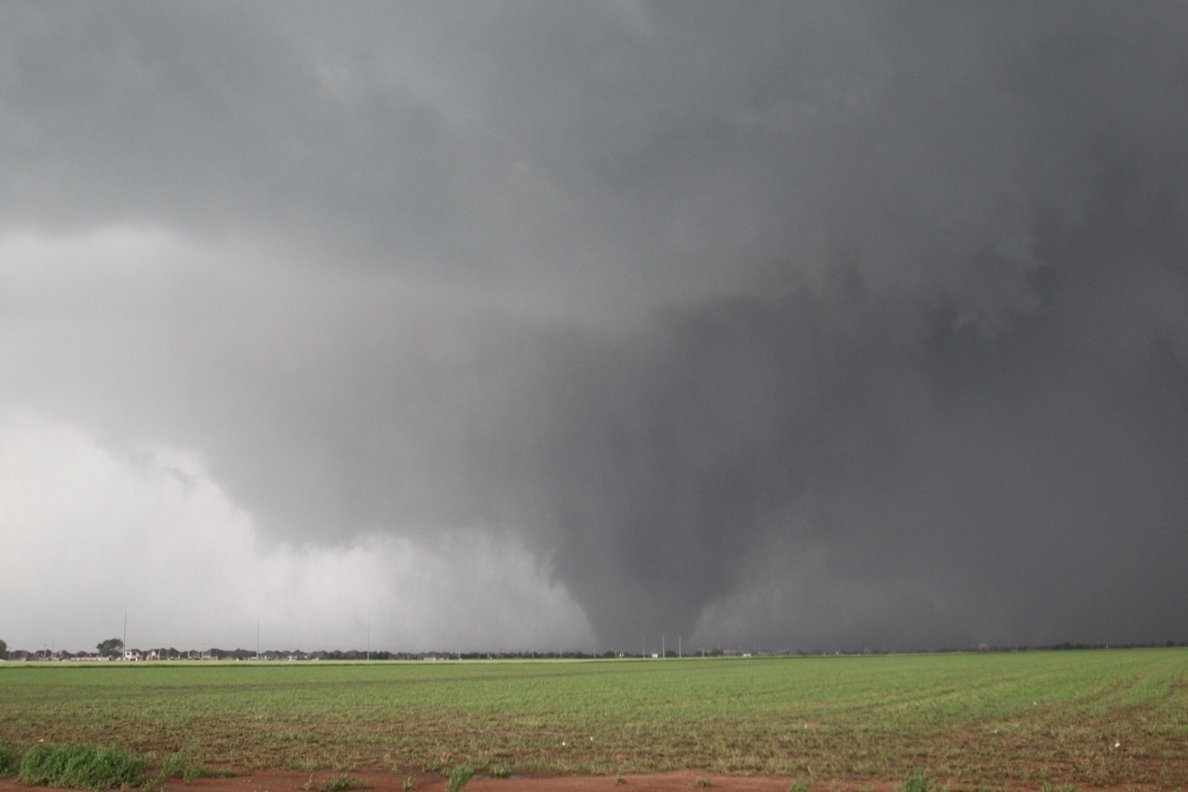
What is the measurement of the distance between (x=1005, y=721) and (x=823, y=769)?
20846 millimetres

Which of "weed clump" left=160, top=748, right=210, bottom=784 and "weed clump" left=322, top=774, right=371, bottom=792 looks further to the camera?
"weed clump" left=160, top=748, right=210, bottom=784

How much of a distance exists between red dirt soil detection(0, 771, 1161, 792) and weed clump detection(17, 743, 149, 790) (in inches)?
21.7

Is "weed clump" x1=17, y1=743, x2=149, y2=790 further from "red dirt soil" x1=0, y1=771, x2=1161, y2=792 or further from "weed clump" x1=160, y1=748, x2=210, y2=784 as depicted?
"weed clump" x1=160, y1=748, x2=210, y2=784

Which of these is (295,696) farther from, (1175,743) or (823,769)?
(1175,743)

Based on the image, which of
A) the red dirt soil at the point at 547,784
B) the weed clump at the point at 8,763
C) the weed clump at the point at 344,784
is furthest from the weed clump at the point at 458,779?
the weed clump at the point at 8,763

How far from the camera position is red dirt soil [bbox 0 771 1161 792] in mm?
23406

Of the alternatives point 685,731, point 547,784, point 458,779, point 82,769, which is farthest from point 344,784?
point 685,731

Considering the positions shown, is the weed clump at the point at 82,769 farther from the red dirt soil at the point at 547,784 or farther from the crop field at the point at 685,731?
the crop field at the point at 685,731

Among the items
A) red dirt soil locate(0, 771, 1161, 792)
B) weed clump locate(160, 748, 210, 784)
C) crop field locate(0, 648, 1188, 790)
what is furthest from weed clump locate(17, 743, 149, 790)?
crop field locate(0, 648, 1188, 790)

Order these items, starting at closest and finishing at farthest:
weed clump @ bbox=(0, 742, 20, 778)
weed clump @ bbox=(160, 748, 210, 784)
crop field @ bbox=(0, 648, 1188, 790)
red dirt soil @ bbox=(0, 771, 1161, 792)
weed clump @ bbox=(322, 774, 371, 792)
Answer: weed clump @ bbox=(322, 774, 371, 792)
red dirt soil @ bbox=(0, 771, 1161, 792)
weed clump @ bbox=(160, 748, 210, 784)
weed clump @ bbox=(0, 742, 20, 778)
crop field @ bbox=(0, 648, 1188, 790)

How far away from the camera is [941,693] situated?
65.8m

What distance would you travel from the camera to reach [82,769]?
22.8 metres

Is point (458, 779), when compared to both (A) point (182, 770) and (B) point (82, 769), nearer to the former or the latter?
(A) point (182, 770)

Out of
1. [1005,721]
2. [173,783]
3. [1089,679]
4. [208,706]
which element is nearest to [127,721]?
[208,706]
